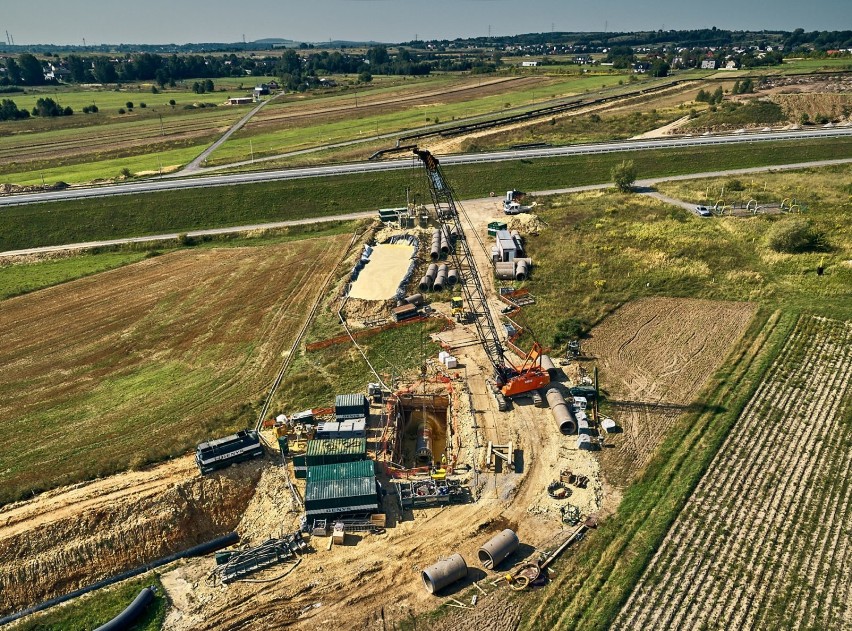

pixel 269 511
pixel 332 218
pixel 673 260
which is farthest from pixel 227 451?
pixel 332 218

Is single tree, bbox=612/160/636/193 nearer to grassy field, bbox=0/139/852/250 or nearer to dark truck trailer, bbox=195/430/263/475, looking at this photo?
grassy field, bbox=0/139/852/250

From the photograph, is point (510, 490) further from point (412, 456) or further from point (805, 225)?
point (805, 225)

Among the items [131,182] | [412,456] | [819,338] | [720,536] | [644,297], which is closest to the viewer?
[720,536]

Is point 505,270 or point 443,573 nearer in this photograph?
point 443,573

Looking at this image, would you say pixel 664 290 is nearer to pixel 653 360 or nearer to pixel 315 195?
pixel 653 360

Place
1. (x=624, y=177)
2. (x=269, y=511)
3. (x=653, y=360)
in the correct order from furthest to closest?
(x=624, y=177) < (x=653, y=360) < (x=269, y=511)

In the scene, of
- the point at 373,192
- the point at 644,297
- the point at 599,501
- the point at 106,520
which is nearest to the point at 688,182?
the point at 644,297
